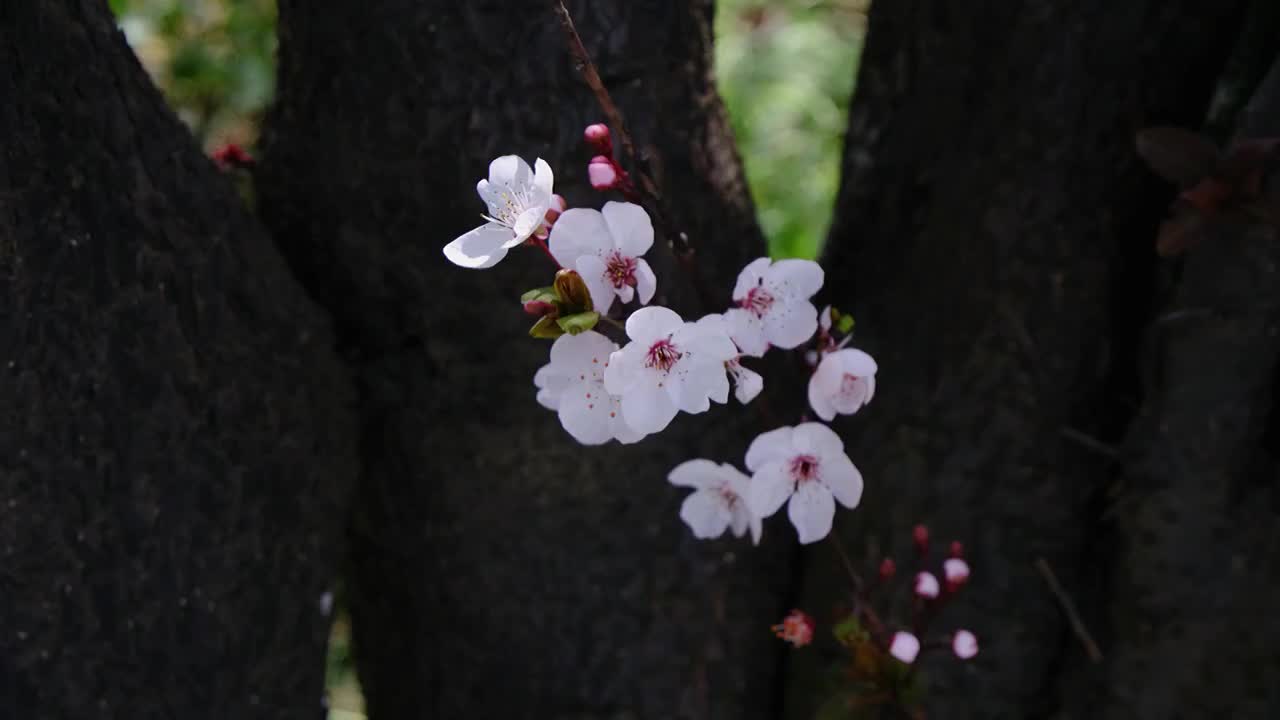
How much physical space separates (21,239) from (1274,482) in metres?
1.20

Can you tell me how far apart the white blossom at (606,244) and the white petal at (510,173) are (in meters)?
0.07

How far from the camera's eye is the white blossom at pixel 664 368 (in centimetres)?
64

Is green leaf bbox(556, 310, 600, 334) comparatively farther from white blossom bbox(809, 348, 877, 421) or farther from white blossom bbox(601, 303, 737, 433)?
white blossom bbox(809, 348, 877, 421)

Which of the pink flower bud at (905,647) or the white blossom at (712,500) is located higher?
the white blossom at (712,500)

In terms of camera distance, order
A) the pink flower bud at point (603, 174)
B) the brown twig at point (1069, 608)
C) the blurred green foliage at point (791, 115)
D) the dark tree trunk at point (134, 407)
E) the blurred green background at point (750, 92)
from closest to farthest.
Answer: the pink flower bud at point (603, 174)
the dark tree trunk at point (134, 407)
the brown twig at point (1069, 608)
the blurred green background at point (750, 92)
the blurred green foliage at point (791, 115)

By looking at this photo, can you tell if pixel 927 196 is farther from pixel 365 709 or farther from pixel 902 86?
pixel 365 709

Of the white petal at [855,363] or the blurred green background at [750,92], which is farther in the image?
the blurred green background at [750,92]

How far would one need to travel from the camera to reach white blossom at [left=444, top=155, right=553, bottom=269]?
688 mm

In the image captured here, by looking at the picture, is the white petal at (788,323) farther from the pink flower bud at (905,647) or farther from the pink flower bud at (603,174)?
the pink flower bud at (905,647)

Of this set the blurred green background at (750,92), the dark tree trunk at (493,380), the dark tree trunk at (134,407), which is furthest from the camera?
the blurred green background at (750,92)

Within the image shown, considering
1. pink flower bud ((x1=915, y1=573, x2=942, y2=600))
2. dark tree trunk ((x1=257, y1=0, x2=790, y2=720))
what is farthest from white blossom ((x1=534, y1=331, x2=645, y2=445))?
pink flower bud ((x1=915, y1=573, x2=942, y2=600))

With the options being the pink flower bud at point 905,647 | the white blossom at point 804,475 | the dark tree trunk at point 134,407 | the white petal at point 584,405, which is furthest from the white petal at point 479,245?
the pink flower bud at point 905,647

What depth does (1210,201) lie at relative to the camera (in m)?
0.97

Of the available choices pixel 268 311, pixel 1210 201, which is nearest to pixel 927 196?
pixel 1210 201
